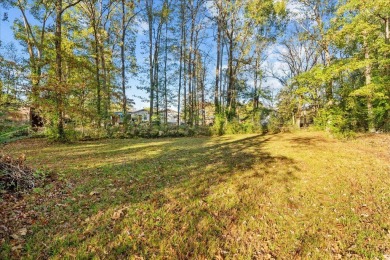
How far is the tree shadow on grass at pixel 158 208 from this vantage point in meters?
2.31

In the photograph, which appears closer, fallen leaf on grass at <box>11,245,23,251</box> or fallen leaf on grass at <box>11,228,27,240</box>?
fallen leaf on grass at <box>11,245,23,251</box>


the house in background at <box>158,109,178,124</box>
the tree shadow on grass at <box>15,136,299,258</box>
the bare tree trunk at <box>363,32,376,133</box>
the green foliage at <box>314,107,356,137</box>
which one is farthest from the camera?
the house in background at <box>158,109,178,124</box>

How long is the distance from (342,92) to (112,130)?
13.6 m

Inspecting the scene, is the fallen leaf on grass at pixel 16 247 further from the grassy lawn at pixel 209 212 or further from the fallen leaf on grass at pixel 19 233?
the fallen leaf on grass at pixel 19 233

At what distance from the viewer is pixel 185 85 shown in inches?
810

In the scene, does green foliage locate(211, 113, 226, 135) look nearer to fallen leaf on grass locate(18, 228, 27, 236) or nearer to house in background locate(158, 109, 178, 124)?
house in background locate(158, 109, 178, 124)

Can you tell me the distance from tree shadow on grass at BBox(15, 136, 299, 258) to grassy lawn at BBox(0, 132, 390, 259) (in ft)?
0.05

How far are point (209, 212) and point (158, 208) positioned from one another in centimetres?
80

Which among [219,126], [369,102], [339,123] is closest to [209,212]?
[339,123]

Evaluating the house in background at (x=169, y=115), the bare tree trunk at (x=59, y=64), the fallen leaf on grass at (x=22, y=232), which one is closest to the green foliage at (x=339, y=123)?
the fallen leaf on grass at (x=22, y=232)

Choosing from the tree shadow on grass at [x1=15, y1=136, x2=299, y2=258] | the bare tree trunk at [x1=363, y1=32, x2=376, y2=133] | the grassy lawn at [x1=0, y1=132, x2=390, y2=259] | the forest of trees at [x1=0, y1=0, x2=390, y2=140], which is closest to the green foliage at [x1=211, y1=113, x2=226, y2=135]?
the forest of trees at [x1=0, y1=0, x2=390, y2=140]

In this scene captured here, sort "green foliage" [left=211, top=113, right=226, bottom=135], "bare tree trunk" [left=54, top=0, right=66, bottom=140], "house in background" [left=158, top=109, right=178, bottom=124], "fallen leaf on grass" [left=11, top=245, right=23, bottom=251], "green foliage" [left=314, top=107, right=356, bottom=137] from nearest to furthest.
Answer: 1. "fallen leaf on grass" [left=11, top=245, right=23, bottom=251]
2. "green foliage" [left=314, top=107, right=356, bottom=137]
3. "bare tree trunk" [left=54, top=0, right=66, bottom=140]
4. "green foliage" [left=211, top=113, right=226, bottom=135]
5. "house in background" [left=158, top=109, right=178, bottom=124]

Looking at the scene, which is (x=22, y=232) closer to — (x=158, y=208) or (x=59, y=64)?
(x=158, y=208)

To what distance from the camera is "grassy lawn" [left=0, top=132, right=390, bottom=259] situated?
2.32 metres
